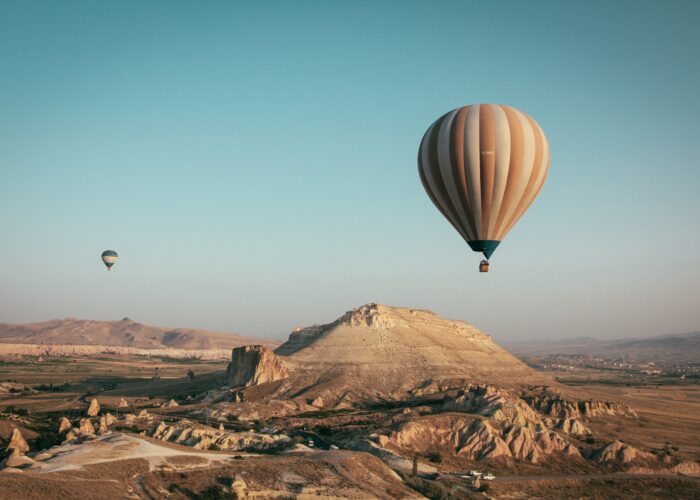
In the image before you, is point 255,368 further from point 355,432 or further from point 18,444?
point 18,444

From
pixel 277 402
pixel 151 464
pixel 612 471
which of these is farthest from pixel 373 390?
pixel 151 464

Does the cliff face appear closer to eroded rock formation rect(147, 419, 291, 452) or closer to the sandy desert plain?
the sandy desert plain

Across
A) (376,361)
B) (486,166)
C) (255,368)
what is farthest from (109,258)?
(486,166)

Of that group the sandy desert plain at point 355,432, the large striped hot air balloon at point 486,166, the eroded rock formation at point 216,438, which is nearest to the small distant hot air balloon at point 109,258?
the sandy desert plain at point 355,432

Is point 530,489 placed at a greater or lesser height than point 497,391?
lesser

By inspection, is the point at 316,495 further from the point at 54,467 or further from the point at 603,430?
the point at 603,430
